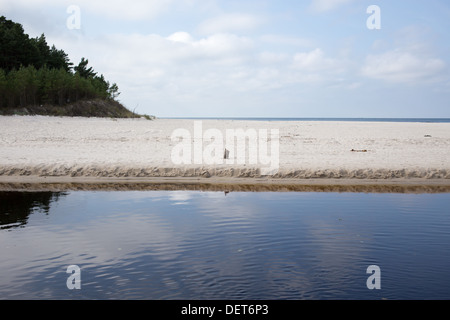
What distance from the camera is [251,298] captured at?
5785 mm

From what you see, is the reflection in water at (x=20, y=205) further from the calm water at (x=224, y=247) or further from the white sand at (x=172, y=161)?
the white sand at (x=172, y=161)

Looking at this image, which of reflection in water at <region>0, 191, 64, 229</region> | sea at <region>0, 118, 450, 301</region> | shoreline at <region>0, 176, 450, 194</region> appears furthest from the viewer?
shoreline at <region>0, 176, 450, 194</region>

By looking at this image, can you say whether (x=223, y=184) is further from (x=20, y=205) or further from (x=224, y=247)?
(x=224, y=247)

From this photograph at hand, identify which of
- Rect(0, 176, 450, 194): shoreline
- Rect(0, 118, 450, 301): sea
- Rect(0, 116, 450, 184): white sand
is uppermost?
Rect(0, 116, 450, 184): white sand

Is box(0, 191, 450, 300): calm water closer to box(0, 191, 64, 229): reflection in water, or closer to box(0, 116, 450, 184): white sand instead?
box(0, 191, 64, 229): reflection in water

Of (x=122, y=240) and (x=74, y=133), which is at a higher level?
(x=74, y=133)

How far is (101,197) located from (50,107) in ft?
130

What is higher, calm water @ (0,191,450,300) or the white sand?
the white sand

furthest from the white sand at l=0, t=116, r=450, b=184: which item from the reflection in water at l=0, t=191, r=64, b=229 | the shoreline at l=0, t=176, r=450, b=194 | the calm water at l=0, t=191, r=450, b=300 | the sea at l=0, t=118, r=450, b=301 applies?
the calm water at l=0, t=191, r=450, b=300

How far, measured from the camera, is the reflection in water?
9.84 meters

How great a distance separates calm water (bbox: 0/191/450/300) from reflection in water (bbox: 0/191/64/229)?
0.03m
